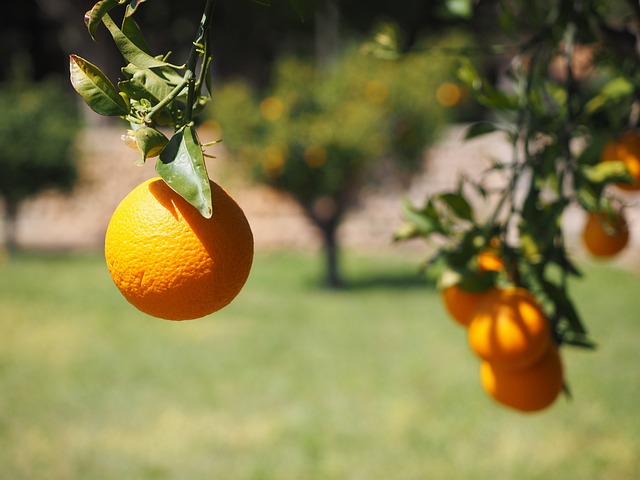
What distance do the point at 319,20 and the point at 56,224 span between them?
537 centimetres

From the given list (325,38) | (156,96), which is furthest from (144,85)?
(325,38)

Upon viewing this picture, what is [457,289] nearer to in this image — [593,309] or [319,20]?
[593,309]

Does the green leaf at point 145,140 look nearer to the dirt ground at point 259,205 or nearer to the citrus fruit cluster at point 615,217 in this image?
the citrus fruit cluster at point 615,217

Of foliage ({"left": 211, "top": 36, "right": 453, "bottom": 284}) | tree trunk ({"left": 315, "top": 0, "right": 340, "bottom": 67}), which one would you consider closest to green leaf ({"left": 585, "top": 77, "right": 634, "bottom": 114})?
foliage ({"left": 211, "top": 36, "right": 453, "bottom": 284})

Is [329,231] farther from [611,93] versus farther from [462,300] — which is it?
[462,300]

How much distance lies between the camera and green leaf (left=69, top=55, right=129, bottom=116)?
16.6 inches

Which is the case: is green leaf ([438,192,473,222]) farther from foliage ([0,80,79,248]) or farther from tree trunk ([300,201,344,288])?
foliage ([0,80,79,248])

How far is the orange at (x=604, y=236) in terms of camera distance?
96cm

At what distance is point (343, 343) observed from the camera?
3846 millimetres

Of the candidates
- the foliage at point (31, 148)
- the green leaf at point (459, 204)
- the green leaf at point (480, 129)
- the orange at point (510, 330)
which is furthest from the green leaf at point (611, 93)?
the foliage at point (31, 148)

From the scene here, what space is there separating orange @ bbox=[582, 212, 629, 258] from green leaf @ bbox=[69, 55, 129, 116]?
73cm

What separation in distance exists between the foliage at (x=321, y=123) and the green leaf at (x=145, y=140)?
4475 millimetres

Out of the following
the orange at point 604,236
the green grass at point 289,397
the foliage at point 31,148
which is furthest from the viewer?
the foliage at point 31,148

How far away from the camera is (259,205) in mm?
7055
